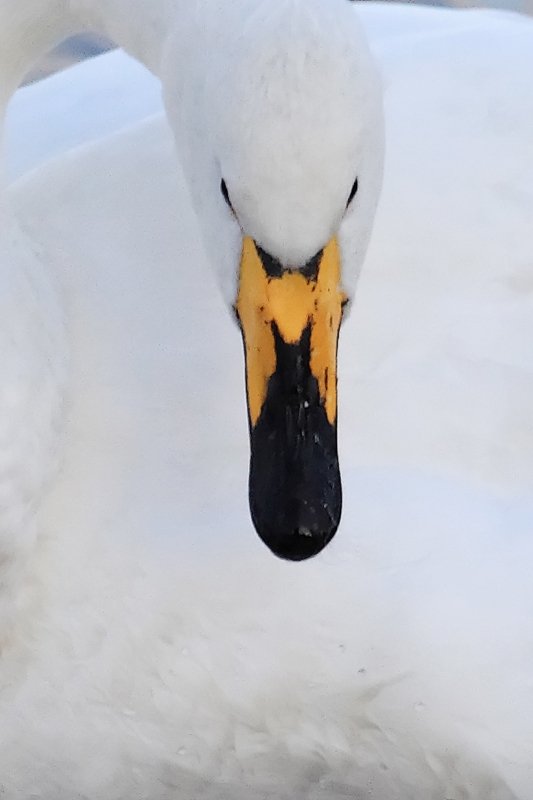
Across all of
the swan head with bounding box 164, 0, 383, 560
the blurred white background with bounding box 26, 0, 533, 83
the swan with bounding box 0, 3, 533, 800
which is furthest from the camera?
the blurred white background with bounding box 26, 0, 533, 83

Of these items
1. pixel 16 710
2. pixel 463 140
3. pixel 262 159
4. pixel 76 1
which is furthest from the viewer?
pixel 463 140

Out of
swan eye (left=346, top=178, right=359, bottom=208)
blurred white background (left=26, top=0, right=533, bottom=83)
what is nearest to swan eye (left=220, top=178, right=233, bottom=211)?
swan eye (left=346, top=178, right=359, bottom=208)

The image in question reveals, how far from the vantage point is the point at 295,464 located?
6.10 feet

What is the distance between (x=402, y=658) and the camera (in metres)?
2.26

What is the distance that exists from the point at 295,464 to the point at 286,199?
0.95ft

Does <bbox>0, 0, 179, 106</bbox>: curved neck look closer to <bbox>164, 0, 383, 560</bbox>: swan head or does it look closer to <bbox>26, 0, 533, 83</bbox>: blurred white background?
<bbox>164, 0, 383, 560</bbox>: swan head

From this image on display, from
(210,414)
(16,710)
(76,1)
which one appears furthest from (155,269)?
(16,710)

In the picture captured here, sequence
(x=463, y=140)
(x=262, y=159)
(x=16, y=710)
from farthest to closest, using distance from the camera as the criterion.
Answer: (x=463, y=140) < (x=16, y=710) < (x=262, y=159)

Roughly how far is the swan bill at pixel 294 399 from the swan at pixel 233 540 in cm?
43

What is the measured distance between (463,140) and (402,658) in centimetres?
78

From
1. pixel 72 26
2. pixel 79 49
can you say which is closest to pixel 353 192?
pixel 72 26

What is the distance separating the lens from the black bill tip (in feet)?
6.05

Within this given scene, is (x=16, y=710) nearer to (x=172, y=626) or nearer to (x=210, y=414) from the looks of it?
(x=172, y=626)

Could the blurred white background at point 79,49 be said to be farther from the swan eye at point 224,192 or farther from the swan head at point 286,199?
the swan eye at point 224,192
